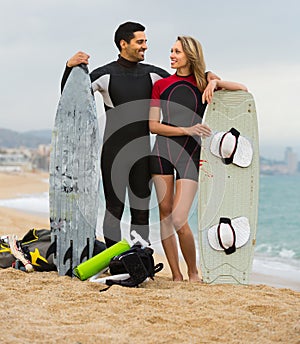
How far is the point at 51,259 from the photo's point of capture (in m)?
4.77

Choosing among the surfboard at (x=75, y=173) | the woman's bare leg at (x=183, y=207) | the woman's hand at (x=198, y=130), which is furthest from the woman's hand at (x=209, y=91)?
the surfboard at (x=75, y=173)

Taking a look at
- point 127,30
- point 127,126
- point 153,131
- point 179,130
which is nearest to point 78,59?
point 127,30

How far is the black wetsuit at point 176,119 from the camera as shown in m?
4.49

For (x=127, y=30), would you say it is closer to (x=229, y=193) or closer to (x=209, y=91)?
(x=209, y=91)

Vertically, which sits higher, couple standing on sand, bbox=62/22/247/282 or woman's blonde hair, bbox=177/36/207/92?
woman's blonde hair, bbox=177/36/207/92

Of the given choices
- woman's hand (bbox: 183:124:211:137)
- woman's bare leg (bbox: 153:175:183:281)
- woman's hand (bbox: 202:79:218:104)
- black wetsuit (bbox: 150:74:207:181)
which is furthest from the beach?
woman's hand (bbox: 202:79:218:104)

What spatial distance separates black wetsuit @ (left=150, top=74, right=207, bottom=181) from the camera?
4.49 m

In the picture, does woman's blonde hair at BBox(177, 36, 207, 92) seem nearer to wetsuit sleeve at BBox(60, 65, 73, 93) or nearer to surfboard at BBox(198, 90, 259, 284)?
surfboard at BBox(198, 90, 259, 284)

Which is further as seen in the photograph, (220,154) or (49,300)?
(220,154)

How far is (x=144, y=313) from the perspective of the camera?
133 inches

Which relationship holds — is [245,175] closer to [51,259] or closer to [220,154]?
[220,154]

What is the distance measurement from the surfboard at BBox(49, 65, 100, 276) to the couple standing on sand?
12 cm

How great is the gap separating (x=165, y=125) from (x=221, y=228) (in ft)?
3.05

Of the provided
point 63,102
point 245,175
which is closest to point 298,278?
A: point 245,175
